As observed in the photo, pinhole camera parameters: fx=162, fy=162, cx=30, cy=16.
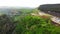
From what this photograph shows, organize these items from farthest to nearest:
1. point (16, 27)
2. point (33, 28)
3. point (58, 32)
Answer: point (16, 27)
point (33, 28)
point (58, 32)

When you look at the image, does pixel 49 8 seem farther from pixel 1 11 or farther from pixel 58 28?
pixel 1 11

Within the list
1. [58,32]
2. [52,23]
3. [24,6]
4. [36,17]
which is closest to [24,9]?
[24,6]

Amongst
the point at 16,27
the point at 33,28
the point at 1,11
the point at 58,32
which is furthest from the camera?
the point at 1,11

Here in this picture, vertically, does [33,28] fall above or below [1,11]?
below

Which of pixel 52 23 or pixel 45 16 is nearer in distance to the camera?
pixel 52 23
